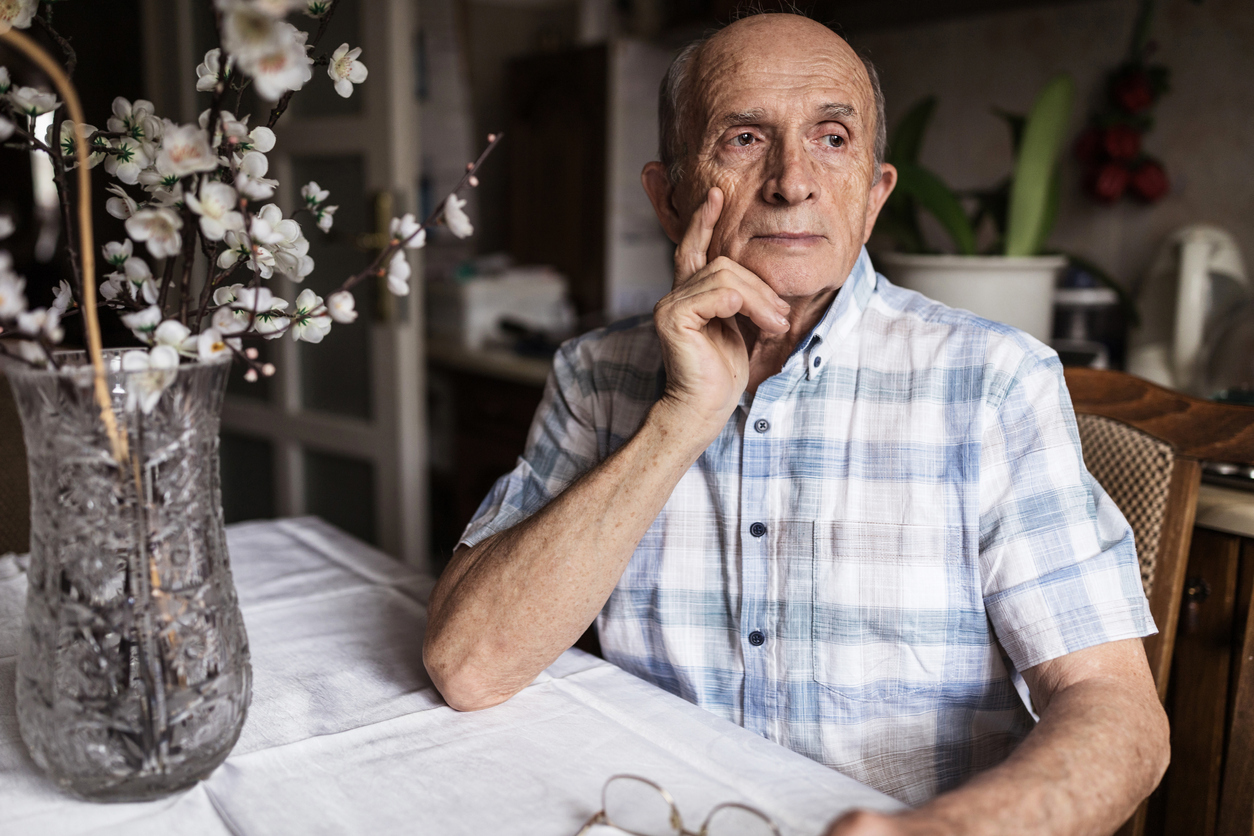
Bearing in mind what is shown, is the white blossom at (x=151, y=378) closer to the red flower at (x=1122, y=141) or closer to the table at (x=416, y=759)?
the table at (x=416, y=759)

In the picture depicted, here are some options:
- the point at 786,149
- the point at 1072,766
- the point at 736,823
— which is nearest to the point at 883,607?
the point at 1072,766

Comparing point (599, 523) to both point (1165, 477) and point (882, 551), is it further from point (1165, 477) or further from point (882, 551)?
point (1165, 477)

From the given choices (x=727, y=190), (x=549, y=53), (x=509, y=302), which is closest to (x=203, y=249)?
(x=727, y=190)

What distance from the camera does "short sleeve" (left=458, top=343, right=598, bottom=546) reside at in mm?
1044

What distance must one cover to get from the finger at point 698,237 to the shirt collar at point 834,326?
0.48ft

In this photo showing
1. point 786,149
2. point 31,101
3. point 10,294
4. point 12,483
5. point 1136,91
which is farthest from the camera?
point 1136,91

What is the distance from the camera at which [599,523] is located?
0.92 meters

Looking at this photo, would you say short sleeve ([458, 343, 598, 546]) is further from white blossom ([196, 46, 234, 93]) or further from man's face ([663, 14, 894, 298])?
white blossom ([196, 46, 234, 93])

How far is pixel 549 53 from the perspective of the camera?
11.5ft

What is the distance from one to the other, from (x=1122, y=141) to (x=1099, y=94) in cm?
16

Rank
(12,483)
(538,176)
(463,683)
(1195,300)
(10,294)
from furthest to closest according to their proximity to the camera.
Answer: (538,176) < (1195,300) < (12,483) < (463,683) < (10,294)

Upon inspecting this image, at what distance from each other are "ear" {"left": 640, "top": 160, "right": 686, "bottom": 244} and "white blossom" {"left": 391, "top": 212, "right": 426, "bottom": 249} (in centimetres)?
52

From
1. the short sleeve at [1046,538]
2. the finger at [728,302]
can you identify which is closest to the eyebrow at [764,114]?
the finger at [728,302]

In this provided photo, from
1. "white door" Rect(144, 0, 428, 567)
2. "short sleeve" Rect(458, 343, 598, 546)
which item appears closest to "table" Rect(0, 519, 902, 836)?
"short sleeve" Rect(458, 343, 598, 546)
